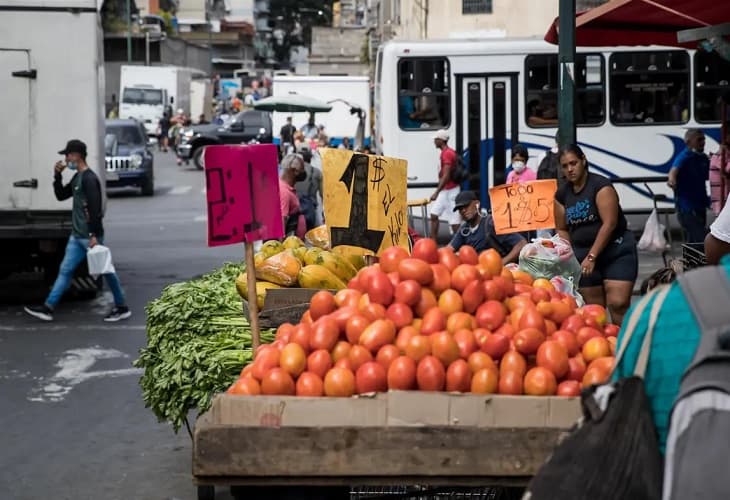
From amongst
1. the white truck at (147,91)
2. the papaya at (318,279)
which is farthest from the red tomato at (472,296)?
the white truck at (147,91)

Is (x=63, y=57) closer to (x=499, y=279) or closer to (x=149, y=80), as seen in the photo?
(x=499, y=279)

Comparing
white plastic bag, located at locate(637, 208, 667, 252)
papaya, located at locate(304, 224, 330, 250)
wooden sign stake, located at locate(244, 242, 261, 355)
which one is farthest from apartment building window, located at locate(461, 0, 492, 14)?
wooden sign stake, located at locate(244, 242, 261, 355)

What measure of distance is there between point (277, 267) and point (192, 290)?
2.80 feet

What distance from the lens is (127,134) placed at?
32.9m

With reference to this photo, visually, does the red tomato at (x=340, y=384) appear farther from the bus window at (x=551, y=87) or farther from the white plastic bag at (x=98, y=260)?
the bus window at (x=551, y=87)

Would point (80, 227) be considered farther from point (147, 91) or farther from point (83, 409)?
point (147, 91)

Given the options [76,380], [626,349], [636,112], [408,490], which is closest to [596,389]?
[626,349]

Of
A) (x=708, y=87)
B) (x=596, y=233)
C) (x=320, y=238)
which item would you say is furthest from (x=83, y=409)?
(x=708, y=87)

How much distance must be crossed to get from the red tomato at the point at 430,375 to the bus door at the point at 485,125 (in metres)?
17.4

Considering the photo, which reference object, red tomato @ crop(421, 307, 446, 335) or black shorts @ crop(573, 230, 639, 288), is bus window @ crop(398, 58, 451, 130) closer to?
black shorts @ crop(573, 230, 639, 288)

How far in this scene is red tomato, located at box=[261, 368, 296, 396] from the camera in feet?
15.3

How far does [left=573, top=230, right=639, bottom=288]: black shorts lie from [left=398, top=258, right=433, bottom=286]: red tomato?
4.64 metres

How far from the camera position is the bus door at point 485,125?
72.0 feet

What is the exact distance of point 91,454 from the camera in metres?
8.59
